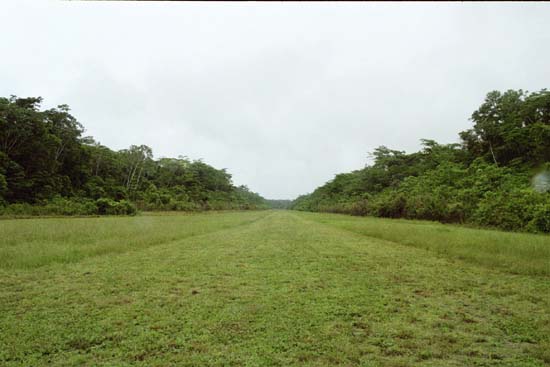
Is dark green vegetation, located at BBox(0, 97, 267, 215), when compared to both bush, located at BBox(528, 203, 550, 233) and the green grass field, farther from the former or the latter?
bush, located at BBox(528, 203, 550, 233)

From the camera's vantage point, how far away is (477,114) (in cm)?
3491

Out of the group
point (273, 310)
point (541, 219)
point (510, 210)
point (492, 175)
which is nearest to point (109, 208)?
point (273, 310)

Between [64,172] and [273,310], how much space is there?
4762 centimetres

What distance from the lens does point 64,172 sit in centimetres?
4097

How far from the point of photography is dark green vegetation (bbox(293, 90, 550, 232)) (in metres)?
16.9

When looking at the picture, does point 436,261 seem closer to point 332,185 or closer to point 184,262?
point 184,262

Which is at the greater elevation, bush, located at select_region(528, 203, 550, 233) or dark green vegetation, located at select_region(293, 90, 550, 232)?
dark green vegetation, located at select_region(293, 90, 550, 232)

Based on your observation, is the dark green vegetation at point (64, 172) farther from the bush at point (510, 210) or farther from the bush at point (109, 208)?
the bush at point (510, 210)

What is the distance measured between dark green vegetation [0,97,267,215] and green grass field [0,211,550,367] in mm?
28153

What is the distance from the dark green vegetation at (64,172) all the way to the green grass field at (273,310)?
2815cm

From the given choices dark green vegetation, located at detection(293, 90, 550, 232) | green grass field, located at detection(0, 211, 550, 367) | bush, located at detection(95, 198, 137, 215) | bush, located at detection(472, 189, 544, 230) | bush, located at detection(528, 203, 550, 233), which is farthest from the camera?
bush, located at detection(95, 198, 137, 215)

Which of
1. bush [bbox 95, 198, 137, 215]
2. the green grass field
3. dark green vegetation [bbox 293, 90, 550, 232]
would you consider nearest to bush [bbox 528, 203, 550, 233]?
dark green vegetation [bbox 293, 90, 550, 232]

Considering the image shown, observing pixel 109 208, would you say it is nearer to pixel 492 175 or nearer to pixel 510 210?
pixel 510 210

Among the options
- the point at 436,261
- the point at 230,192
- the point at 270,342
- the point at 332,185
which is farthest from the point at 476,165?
the point at 230,192
